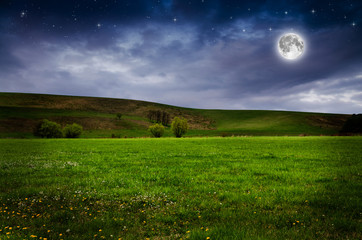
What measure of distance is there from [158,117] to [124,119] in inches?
1044

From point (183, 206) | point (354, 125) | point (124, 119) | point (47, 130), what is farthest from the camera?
point (124, 119)

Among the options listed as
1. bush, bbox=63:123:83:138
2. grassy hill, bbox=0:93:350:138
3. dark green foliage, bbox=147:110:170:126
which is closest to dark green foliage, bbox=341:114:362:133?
grassy hill, bbox=0:93:350:138

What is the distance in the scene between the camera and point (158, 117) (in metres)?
139

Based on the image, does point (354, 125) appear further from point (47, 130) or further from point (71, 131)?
point (47, 130)

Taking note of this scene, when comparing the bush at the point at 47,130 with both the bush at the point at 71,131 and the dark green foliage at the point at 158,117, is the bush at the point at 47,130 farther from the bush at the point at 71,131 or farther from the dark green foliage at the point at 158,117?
the dark green foliage at the point at 158,117

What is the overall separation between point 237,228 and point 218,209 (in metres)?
1.33

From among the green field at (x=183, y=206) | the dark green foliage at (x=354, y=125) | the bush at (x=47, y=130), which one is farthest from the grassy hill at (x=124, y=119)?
the green field at (x=183, y=206)

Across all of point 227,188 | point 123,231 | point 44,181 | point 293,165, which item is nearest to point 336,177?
point 293,165

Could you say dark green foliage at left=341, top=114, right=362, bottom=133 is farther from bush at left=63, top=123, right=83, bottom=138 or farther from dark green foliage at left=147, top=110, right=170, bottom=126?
bush at left=63, top=123, right=83, bottom=138

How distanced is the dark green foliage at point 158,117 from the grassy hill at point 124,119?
4425 mm

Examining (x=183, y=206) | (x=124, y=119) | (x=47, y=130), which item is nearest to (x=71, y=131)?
(x=47, y=130)

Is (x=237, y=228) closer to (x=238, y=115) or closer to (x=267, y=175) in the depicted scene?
(x=267, y=175)

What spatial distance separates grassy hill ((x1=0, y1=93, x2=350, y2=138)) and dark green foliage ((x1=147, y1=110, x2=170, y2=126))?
4425mm

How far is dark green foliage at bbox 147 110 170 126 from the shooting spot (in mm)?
132837
